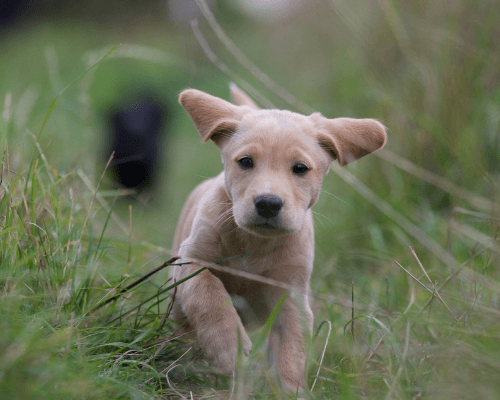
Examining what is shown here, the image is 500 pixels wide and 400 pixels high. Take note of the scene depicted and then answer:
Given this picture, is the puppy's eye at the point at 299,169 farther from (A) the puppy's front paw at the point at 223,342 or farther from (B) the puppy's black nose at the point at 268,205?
(A) the puppy's front paw at the point at 223,342

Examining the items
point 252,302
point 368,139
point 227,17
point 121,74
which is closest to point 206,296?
point 252,302

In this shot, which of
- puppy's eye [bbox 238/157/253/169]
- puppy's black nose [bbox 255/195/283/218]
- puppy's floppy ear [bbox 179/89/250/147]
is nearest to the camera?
puppy's black nose [bbox 255/195/283/218]

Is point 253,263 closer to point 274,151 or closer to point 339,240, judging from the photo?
point 274,151

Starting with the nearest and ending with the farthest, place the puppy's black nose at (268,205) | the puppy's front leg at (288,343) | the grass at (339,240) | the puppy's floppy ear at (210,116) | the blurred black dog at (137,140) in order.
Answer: the grass at (339,240), the puppy's black nose at (268,205), the puppy's front leg at (288,343), the puppy's floppy ear at (210,116), the blurred black dog at (137,140)

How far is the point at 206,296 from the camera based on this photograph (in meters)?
2.74

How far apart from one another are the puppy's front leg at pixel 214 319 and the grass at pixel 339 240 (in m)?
0.11

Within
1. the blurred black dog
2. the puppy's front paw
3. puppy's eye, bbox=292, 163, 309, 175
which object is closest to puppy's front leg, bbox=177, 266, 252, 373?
the puppy's front paw

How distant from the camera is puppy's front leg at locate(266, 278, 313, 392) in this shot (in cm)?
274

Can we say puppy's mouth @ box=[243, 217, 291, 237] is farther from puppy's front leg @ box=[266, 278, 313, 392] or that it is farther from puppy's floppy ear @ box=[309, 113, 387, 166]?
puppy's floppy ear @ box=[309, 113, 387, 166]

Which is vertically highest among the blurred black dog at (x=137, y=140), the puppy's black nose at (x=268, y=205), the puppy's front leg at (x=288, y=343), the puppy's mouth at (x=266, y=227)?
the puppy's black nose at (x=268, y=205)

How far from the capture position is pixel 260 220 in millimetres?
2635

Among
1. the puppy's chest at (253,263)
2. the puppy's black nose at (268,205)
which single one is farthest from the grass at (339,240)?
the puppy's black nose at (268,205)

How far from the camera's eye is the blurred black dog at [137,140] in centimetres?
833

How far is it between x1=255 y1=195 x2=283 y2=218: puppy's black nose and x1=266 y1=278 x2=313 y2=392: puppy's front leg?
539mm
